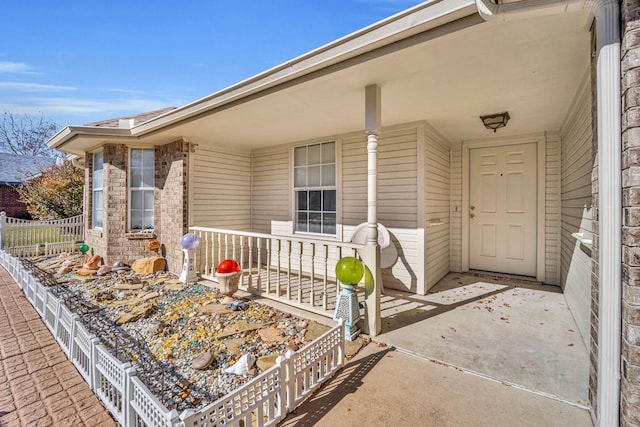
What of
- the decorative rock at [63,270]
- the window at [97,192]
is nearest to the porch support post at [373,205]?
the decorative rock at [63,270]

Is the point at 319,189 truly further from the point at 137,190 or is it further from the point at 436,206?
the point at 137,190

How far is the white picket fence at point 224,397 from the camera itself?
4.74ft

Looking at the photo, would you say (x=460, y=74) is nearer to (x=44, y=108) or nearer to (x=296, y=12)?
(x=296, y=12)

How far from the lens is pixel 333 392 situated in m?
2.04

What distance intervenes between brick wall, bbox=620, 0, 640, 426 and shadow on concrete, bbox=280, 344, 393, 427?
1484 millimetres

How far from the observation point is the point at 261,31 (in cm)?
473

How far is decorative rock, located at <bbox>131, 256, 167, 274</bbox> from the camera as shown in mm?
5305

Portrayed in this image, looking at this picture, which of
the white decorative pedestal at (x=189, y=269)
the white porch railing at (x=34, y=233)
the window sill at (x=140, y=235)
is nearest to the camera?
the white decorative pedestal at (x=189, y=269)

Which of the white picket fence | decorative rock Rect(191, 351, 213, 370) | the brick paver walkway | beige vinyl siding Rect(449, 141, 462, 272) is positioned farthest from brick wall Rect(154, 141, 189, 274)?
beige vinyl siding Rect(449, 141, 462, 272)

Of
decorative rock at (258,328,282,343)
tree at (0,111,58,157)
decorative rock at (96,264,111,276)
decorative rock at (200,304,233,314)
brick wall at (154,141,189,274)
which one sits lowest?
decorative rock at (258,328,282,343)

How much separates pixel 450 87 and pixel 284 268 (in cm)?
429

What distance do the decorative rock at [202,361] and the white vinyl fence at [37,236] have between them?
7.27 m

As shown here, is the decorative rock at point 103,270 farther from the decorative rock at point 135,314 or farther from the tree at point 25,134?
the tree at point 25,134

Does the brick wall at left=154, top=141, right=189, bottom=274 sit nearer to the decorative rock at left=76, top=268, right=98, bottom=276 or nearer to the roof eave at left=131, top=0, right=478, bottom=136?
the decorative rock at left=76, top=268, right=98, bottom=276
